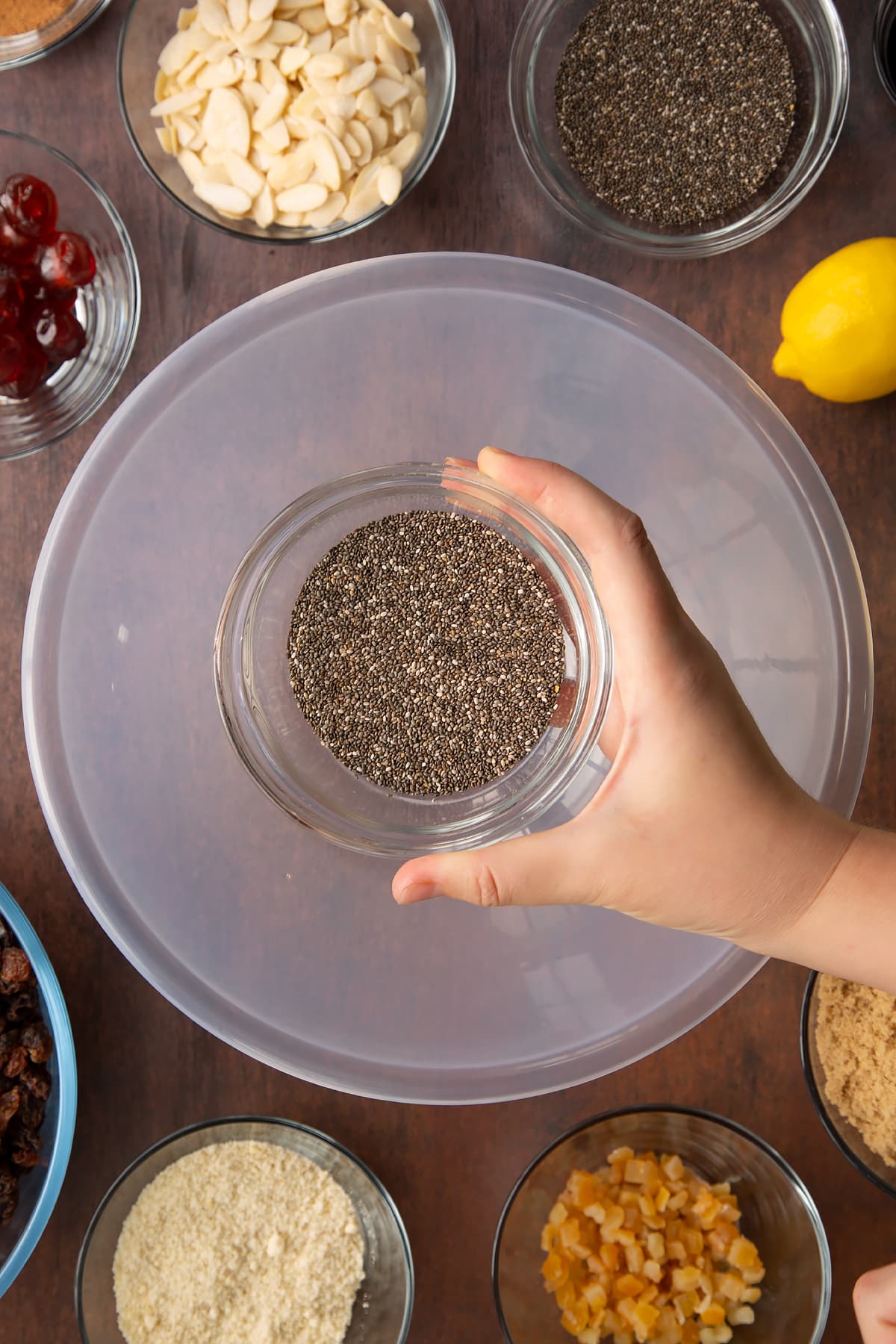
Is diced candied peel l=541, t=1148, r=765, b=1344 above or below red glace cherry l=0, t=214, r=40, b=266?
below

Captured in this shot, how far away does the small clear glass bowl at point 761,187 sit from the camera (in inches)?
43.6

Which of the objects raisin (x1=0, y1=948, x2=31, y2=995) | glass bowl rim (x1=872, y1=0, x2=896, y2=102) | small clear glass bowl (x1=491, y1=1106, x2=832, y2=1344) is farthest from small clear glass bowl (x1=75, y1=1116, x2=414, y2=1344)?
glass bowl rim (x1=872, y1=0, x2=896, y2=102)

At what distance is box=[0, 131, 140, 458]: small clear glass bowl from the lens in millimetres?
1095

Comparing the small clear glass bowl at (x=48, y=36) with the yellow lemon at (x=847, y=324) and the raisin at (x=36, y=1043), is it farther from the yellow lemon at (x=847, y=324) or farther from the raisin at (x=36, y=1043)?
the raisin at (x=36, y=1043)

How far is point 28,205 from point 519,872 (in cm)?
82

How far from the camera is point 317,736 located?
3.29 feet

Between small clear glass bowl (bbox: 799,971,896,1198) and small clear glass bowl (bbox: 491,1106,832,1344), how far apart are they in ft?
0.23

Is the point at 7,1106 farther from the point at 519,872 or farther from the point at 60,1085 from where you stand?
the point at 519,872

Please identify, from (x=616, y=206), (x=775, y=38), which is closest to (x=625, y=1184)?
(x=616, y=206)

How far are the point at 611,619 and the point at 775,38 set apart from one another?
71cm

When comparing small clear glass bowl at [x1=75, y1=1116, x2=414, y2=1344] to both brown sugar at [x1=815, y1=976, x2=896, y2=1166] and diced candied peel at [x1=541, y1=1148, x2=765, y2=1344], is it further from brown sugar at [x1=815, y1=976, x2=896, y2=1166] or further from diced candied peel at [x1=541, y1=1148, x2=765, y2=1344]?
brown sugar at [x1=815, y1=976, x2=896, y2=1166]

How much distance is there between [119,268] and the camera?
3.67 feet

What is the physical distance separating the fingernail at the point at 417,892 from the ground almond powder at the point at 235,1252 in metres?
0.43

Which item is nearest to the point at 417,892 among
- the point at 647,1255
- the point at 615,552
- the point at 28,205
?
the point at 615,552
